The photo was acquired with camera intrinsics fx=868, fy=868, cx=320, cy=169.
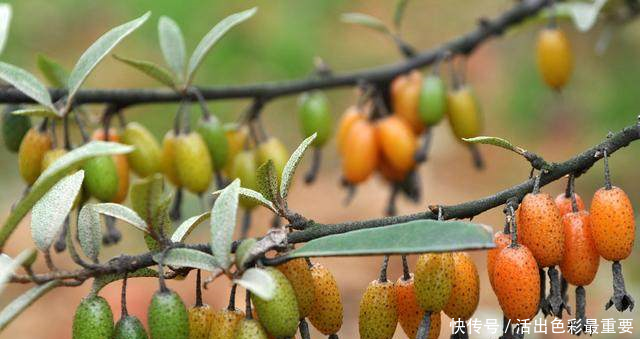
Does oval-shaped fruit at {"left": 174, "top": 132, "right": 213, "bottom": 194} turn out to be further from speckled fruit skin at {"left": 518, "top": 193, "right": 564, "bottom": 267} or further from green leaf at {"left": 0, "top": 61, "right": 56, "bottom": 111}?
speckled fruit skin at {"left": 518, "top": 193, "right": 564, "bottom": 267}

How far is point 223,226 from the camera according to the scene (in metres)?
1.07

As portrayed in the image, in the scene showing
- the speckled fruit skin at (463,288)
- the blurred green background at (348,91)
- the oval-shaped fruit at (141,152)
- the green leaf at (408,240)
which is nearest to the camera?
the green leaf at (408,240)

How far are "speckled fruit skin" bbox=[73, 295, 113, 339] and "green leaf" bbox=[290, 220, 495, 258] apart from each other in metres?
0.27

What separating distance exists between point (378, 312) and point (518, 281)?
19 centimetres

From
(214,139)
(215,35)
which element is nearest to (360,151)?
(214,139)

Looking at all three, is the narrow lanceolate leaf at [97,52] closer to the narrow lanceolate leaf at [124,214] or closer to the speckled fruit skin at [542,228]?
the narrow lanceolate leaf at [124,214]

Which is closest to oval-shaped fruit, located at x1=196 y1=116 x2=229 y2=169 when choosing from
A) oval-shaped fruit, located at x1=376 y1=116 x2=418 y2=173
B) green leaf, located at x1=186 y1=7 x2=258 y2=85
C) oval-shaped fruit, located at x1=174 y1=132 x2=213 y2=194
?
oval-shaped fruit, located at x1=174 y1=132 x2=213 y2=194

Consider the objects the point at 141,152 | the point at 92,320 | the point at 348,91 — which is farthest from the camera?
the point at 348,91

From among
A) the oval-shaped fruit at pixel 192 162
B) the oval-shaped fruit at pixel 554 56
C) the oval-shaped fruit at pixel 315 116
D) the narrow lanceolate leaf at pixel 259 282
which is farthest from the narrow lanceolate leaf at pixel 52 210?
A: the oval-shaped fruit at pixel 554 56

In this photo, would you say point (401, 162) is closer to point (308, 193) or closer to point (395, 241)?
point (395, 241)

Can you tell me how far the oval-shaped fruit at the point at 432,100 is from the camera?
6.95 ft

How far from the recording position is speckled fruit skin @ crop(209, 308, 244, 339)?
1.12m

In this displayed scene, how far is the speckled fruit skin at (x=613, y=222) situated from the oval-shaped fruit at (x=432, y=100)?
96cm

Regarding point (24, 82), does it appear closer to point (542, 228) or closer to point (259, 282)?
Answer: point (259, 282)
